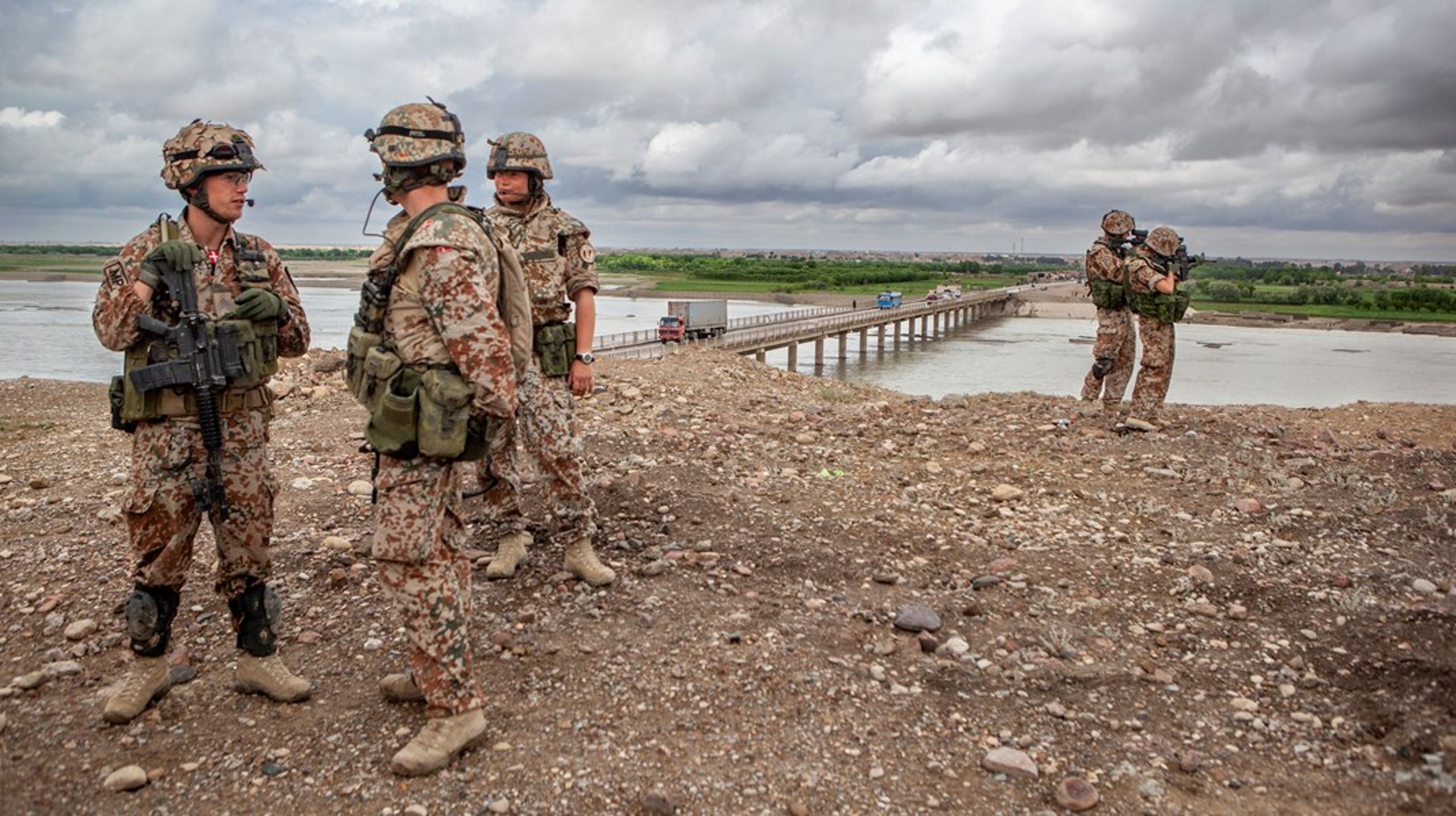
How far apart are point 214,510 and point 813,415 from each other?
6.38 metres

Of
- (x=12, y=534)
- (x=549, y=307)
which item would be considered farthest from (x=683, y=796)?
(x=12, y=534)

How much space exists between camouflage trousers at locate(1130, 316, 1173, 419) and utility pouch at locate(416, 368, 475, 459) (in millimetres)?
7226

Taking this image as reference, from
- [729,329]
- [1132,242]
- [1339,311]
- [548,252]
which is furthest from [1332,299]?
[548,252]

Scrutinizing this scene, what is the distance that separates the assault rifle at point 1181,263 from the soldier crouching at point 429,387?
24.2 feet

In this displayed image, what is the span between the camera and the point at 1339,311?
226 feet

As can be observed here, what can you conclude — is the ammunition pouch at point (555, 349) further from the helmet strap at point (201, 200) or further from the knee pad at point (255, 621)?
the knee pad at point (255, 621)

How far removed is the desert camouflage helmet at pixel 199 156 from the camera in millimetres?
3232

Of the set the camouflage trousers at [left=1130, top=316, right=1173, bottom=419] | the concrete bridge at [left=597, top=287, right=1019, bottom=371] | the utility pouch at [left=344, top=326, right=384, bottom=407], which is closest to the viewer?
the utility pouch at [left=344, top=326, right=384, bottom=407]

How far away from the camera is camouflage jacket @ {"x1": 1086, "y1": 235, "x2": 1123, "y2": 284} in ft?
28.5

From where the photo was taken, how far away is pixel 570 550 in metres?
4.46

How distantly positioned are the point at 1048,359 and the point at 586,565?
43.1 meters

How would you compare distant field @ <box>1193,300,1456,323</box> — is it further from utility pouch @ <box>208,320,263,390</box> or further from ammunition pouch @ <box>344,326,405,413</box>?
utility pouch @ <box>208,320,263,390</box>

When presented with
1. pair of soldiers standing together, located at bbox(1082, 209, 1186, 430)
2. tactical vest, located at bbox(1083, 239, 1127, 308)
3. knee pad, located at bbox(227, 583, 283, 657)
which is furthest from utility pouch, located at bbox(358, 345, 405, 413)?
tactical vest, located at bbox(1083, 239, 1127, 308)

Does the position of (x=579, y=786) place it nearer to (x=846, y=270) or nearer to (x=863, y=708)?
(x=863, y=708)
